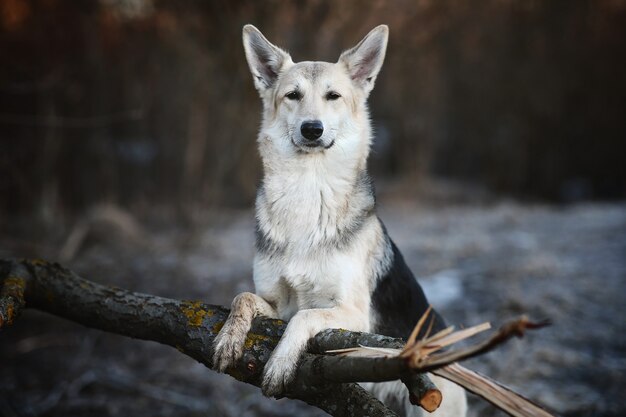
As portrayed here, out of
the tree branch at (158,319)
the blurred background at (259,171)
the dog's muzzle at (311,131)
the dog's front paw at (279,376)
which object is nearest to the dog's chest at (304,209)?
the dog's muzzle at (311,131)

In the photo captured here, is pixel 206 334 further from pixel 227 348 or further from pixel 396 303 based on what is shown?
pixel 396 303

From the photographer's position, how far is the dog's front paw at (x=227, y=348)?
2.41 m

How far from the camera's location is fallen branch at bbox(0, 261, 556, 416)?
1.81 metres

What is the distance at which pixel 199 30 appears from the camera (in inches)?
357

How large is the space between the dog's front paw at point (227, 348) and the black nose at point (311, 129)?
125 cm

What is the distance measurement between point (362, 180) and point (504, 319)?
122 inches

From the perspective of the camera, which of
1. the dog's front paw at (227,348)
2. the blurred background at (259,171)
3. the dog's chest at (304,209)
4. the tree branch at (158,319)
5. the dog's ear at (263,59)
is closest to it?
the tree branch at (158,319)

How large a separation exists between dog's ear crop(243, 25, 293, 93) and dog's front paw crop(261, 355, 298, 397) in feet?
6.75

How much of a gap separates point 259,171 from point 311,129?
7804 mm

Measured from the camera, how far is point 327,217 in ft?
10.3

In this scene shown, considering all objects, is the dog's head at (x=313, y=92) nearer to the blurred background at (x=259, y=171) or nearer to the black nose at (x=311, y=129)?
the black nose at (x=311, y=129)

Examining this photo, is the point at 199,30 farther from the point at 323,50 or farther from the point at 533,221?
the point at 533,221

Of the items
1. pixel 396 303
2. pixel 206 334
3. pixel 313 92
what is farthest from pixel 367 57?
pixel 206 334

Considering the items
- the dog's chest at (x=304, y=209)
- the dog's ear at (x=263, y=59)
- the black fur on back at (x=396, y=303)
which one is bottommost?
the black fur on back at (x=396, y=303)
